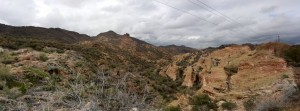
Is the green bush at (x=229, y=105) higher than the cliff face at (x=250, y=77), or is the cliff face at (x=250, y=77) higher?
the cliff face at (x=250, y=77)

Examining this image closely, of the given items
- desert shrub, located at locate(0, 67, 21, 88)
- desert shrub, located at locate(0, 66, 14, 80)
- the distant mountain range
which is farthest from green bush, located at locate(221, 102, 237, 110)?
the distant mountain range

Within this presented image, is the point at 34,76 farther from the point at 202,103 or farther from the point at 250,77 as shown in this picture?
the point at 250,77

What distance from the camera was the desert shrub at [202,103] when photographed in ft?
104

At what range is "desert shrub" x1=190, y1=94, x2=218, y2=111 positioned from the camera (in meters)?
31.6

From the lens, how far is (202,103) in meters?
33.2

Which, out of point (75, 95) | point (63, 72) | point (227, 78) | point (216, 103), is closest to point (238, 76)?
point (227, 78)

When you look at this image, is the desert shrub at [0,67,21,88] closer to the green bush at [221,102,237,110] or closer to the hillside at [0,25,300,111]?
the hillside at [0,25,300,111]

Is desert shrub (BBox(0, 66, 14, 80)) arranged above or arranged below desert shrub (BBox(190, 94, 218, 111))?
above

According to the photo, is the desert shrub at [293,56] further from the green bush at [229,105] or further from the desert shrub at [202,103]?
the desert shrub at [202,103]

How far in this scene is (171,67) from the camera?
62.6m

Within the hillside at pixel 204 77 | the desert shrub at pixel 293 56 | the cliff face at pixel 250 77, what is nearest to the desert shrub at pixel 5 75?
the hillside at pixel 204 77

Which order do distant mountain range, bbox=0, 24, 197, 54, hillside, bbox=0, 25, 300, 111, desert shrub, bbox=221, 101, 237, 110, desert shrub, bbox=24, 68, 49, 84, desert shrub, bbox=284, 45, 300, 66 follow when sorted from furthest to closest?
distant mountain range, bbox=0, 24, 197, 54 < desert shrub, bbox=284, 45, 300, 66 < desert shrub, bbox=221, 101, 237, 110 < desert shrub, bbox=24, 68, 49, 84 < hillside, bbox=0, 25, 300, 111

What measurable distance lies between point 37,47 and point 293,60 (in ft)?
94.8

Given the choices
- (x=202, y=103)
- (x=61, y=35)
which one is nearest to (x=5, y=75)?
(x=202, y=103)
